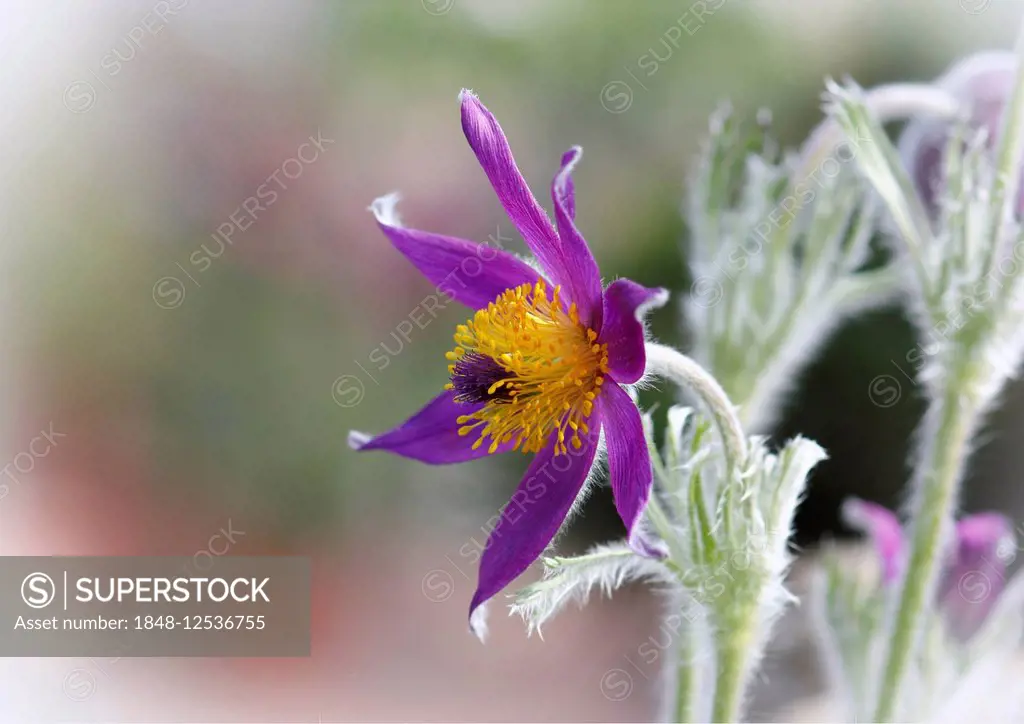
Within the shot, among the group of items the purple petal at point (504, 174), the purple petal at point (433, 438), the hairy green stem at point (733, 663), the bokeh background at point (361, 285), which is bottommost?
the hairy green stem at point (733, 663)

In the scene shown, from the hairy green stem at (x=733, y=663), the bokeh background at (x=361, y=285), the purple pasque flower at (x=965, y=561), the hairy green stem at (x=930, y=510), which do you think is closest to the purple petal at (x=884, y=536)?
the purple pasque flower at (x=965, y=561)

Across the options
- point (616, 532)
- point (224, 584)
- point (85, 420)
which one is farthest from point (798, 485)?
point (85, 420)

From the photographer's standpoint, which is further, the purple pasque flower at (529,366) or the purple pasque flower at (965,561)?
the purple pasque flower at (965,561)

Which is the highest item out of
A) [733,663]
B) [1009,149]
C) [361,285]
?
[361,285]

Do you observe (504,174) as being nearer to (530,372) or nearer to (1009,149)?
(530,372)

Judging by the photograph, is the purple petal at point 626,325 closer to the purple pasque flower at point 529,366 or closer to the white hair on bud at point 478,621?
the purple pasque flower at point 529,366

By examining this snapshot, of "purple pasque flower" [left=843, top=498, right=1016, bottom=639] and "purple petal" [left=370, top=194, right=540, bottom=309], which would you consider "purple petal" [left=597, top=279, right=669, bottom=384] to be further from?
"purple pasque flower" [left=843, top=498, right=1016, bottom=639]

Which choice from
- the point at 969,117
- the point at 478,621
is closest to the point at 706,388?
the point at 478,621

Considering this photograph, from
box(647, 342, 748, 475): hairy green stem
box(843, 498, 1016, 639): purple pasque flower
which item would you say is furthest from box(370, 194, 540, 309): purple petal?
box(843, 498, 1016, 639): purple pasque flower
